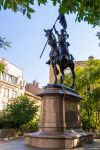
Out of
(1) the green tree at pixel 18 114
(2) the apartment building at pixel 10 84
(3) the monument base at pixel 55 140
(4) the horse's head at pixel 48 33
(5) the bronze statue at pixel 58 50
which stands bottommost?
(3) the monument base at pixel 55 140

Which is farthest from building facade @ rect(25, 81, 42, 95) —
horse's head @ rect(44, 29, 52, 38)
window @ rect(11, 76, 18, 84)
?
horse's head @ rect(44, 29, 52, 38)

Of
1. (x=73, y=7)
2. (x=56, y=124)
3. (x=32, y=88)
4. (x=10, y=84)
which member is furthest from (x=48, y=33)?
(x=32, y=88)

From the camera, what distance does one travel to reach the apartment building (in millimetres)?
63625

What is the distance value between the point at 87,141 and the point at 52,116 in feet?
9.36

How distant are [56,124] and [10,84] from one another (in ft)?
170

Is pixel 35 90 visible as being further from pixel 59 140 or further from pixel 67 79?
pixel 59 140

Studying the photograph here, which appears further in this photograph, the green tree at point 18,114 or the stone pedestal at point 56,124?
the green tree at point 18,114

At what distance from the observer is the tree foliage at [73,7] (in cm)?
605

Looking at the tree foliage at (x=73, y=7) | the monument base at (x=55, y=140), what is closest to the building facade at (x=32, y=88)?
the monument base at (x=55, y=140)

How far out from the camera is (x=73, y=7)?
6691 millimetres

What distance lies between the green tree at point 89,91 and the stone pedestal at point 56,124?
53.9 feet

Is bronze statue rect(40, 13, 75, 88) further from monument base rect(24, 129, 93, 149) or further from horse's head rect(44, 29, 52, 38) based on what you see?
monument base rect(24, 129, 93, 149)

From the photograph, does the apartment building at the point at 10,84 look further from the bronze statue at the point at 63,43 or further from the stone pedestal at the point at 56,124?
the stone pedestal at the point at 56,124

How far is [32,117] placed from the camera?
43312 millimetres
